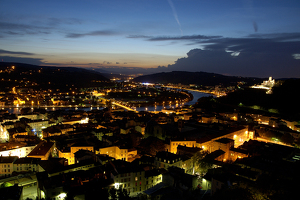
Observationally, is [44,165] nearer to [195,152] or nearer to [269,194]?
[195,152]

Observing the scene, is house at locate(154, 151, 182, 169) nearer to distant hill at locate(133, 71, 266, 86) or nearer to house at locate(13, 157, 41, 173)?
house at locate(13, 157, 41, 173)

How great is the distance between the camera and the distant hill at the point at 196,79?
51.6m

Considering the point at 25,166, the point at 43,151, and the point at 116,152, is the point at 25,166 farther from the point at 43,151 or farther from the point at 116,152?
the point at 116,152

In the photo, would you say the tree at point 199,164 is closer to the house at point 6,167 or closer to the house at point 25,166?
the house at point 25,166

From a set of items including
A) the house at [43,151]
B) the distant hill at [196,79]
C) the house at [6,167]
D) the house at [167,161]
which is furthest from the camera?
the distant hill at [196,79]

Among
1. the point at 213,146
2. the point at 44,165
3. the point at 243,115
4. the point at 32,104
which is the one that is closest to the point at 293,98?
the point at 243,115

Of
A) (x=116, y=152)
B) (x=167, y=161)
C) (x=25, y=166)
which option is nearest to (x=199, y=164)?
(x=167, y=161)

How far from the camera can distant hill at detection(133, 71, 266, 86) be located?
5162 centimetres

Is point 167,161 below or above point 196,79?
below

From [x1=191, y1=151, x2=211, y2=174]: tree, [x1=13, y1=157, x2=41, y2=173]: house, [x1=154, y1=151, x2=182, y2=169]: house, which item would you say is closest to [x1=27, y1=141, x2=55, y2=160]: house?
[x1=13, y1=157, x2=41, y2=173]: house

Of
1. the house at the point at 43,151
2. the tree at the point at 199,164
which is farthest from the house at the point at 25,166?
the tree at the point at 199,164

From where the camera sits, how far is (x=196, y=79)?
56031 millimetres

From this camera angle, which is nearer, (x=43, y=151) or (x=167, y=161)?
(x=167, y=161)

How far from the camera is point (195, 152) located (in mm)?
5633
